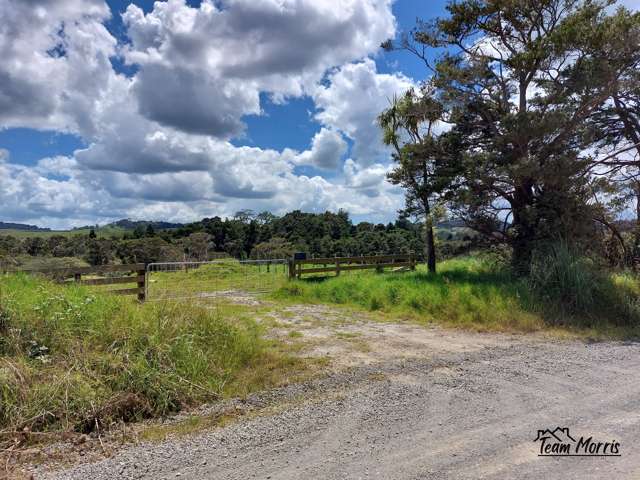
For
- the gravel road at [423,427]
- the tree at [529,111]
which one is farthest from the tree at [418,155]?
the gravel road at [423,427]

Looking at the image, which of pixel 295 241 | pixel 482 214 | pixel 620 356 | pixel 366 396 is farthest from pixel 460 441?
pixel 295 241

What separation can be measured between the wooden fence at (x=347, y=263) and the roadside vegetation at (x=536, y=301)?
4.90 metres

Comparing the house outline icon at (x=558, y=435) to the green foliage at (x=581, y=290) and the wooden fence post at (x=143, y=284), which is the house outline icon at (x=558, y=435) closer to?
the green foliage at (x=581, y=290)

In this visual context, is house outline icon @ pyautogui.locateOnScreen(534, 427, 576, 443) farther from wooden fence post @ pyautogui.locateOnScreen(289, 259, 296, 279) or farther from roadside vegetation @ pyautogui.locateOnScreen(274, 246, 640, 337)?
wooden fence post @ pyautogui.locateOnScreen(289, 259, 296, 279)

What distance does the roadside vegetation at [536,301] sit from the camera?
7.80 m

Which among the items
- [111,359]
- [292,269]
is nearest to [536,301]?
Result: [111,359]

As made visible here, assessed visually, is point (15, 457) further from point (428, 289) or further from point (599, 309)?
point (599, 309)

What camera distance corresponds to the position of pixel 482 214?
37.2 feet

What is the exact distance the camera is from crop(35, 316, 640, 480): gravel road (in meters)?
2.97

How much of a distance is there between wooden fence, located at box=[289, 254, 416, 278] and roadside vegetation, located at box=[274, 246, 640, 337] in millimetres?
4896

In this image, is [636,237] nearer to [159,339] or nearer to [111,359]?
[159,339]

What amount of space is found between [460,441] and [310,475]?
1.27 metres

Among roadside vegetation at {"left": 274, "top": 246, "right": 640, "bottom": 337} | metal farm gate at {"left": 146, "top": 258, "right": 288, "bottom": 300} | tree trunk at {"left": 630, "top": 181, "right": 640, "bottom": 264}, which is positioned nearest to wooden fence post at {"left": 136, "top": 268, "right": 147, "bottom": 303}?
metal farm gate at {"left": 146, "top": 258, "right": 288, "bottom": 300}

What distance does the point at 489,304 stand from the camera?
837cm
